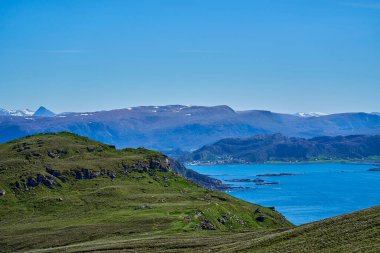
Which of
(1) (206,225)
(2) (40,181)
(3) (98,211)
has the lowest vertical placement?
(1) (206,225)

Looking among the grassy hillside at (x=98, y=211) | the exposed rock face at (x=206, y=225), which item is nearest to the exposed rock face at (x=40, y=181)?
the grassy hillside at (x=98, y=211)

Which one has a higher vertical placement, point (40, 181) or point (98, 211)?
point (40, 181)

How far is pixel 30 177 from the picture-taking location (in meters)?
187

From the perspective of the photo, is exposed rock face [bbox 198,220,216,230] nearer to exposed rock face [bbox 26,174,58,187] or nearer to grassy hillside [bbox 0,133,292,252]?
grassy hillside [bbox 0,133,292,252]

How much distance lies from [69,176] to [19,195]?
2260 cm

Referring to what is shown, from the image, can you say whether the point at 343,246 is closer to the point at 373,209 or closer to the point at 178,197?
the point at 373,209

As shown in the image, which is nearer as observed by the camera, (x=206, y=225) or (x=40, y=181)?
(x=206, y=225)

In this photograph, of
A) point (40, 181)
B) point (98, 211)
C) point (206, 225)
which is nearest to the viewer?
point (206, 225)

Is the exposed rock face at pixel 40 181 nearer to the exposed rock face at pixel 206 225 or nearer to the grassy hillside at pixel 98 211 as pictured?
the grassy hillside at pixel 98 211

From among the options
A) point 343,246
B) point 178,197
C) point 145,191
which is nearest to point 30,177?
point 145,191

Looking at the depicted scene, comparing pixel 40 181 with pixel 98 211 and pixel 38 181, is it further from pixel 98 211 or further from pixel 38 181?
pixel 98 211

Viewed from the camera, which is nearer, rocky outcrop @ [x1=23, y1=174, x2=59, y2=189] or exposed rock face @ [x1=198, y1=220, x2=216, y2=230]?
exposed rock face @ [x1=198, y1=220, x2=216, y2=230]

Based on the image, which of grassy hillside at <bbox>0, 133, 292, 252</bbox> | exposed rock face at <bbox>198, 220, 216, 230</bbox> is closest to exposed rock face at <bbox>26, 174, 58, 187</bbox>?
grassy hillside at <bbox>0, 133, 292, 252</bbox>

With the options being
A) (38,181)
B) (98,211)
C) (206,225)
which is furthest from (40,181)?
(206,225)
